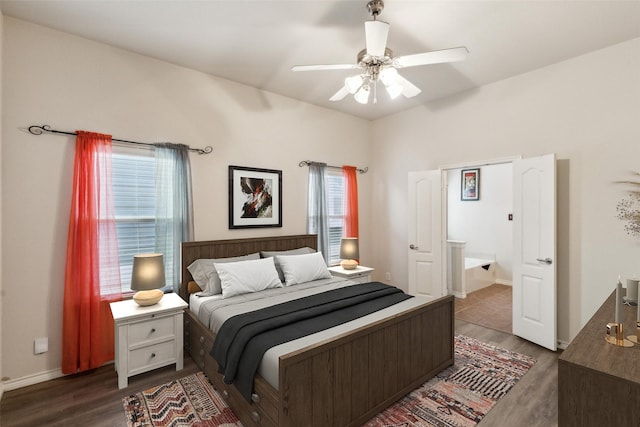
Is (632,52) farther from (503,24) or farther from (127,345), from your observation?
(127,345)

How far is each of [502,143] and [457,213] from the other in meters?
3.09

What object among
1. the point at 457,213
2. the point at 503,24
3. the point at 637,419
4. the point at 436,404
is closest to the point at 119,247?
the point at 436,404

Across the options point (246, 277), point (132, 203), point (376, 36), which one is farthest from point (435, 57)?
point (132, 203)

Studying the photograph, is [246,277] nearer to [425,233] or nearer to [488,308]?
[425,233]

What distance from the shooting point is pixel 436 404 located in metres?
2.24

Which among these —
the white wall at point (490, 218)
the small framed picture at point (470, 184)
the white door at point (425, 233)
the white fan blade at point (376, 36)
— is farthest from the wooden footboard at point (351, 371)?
the small framed picture at point (470, 184)

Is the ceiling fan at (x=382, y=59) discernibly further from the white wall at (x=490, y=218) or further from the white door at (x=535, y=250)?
the white wall at (x=490, y=218)

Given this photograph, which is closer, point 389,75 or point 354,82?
point 389,75

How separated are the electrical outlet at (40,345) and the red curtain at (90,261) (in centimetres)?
12

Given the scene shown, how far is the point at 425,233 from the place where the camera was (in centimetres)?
438

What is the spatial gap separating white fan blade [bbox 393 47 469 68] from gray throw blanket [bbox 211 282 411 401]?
1956 millimetres

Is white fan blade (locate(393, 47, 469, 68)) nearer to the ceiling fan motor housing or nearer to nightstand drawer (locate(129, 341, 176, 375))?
the ceiling fan motor housing

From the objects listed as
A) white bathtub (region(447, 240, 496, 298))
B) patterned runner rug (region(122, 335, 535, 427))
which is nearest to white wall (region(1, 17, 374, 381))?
patterned runner rug (region(122, 335, 535, 427))

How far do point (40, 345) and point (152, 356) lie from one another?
92 centimetres
